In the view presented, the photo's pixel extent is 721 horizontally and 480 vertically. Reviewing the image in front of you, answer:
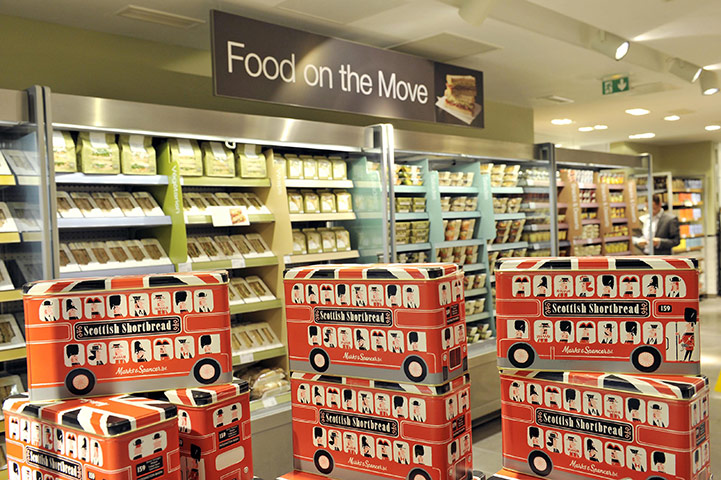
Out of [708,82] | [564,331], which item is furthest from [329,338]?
[708,82]

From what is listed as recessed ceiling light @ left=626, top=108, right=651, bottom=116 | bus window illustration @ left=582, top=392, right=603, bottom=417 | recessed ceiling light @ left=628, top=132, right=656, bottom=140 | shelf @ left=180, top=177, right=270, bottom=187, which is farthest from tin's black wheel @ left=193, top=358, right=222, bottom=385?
recessed ceiling light @ left=628, top=132, right=656, bottom=140

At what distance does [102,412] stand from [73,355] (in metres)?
0.32

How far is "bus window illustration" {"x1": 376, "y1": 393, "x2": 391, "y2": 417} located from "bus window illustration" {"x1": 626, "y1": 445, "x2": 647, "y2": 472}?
27.3 inches

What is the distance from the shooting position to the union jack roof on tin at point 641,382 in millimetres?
1813

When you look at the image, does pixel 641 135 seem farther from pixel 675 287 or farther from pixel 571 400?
pixel 571 400

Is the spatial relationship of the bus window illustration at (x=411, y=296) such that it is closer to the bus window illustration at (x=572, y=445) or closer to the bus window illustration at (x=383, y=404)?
the bus window illustration at (x=383, y=404)

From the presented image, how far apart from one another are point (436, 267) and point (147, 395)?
986 mm

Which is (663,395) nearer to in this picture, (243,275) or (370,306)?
(370,306)

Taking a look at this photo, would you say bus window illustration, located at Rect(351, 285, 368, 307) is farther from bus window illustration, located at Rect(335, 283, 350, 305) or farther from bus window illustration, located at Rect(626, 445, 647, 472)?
bus window illustration, located at Rect(626, 445, 647, 472)

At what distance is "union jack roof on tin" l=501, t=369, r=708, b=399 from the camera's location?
181cm

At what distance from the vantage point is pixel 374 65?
4566 millimetres

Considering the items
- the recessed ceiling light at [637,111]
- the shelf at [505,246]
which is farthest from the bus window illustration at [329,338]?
the recessed ceiling light at [637,111]

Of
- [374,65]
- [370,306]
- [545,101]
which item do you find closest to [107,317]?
[370,306]

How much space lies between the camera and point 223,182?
4117 millimetres
